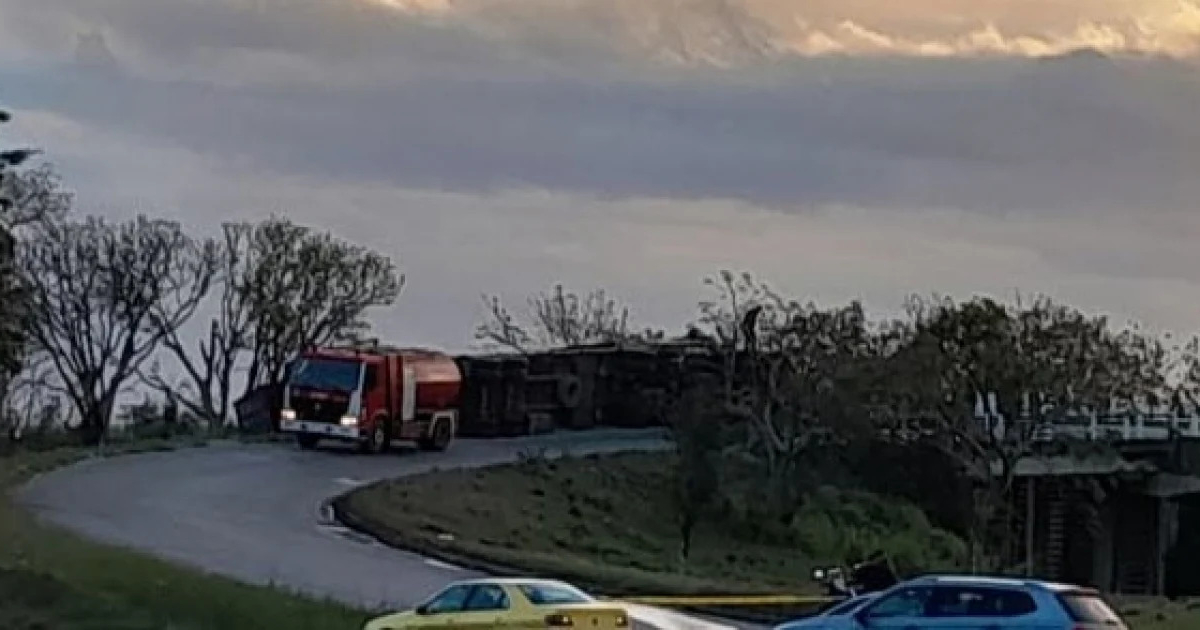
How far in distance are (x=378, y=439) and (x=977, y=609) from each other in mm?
43290

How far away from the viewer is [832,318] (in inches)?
2968

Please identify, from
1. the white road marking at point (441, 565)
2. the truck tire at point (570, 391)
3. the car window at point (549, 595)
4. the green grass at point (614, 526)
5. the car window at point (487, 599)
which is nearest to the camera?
the car window at point (549, 595)

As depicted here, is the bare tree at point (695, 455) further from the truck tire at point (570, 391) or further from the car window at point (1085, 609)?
the car window at point (1085, 609)

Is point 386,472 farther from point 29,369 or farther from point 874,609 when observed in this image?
point 874,609

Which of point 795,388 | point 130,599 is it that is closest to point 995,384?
point 795,388

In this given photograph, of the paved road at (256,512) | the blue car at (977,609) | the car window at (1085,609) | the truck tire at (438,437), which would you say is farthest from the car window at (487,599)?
the truck tire at (438,437)

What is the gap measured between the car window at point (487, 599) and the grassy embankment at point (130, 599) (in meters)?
3.15

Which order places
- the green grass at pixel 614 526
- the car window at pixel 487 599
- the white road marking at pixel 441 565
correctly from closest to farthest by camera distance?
the car window at pixel 487 599 < the white road marking at pixel 441 565 < the green grass at pixel 614 526

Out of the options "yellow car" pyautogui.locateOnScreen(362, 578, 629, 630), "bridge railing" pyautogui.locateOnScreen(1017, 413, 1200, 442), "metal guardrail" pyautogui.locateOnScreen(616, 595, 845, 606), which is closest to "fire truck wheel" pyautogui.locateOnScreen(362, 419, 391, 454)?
"bridge railing" pyautogui.locateOnScreen(1017, 413, 1200, 442)

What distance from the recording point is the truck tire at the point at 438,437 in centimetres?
7606

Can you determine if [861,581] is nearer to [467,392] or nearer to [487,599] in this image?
[487,599]

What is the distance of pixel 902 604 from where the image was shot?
31172mm

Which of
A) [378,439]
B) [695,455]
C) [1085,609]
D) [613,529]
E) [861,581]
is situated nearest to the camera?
[1085,609]

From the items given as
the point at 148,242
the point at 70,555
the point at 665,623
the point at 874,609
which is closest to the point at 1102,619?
the point at 874,609
